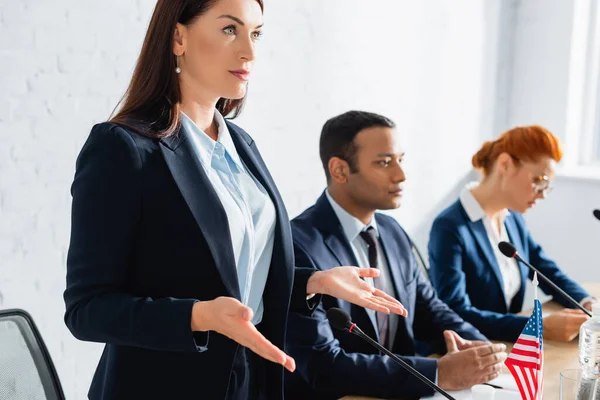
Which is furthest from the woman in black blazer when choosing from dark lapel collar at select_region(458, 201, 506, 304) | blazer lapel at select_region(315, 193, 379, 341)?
dark lapel collar at select_region(458, 201, 506, 304)

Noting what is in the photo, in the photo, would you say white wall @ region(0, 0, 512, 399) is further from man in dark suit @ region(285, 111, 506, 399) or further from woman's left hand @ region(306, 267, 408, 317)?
woman's left hand @ region(306, 267, 408, 317)

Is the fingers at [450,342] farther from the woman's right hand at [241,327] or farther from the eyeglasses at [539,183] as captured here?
the woman's right hand at [241,327]

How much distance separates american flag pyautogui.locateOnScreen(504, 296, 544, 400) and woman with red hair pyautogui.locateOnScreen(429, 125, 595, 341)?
33.7 inches

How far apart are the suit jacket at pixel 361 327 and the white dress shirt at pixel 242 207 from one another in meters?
0.38

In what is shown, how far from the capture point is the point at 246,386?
1.26m

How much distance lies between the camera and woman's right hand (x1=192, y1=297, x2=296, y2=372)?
0.92m

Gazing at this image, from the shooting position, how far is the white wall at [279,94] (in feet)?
6.85

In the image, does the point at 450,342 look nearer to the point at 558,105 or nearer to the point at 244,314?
the point at 244,314

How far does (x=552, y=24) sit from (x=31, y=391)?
3387mm

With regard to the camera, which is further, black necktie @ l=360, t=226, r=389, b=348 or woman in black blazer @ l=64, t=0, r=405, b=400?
black necktie @ l=360, t=226, r=389, b=348

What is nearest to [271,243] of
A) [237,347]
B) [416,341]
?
[237,347]

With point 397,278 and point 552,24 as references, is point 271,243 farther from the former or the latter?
point 552,24

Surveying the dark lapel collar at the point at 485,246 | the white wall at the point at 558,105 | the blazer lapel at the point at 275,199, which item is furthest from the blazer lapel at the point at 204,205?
the white wall at the point at 558,105

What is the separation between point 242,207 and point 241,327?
348 millimetres
